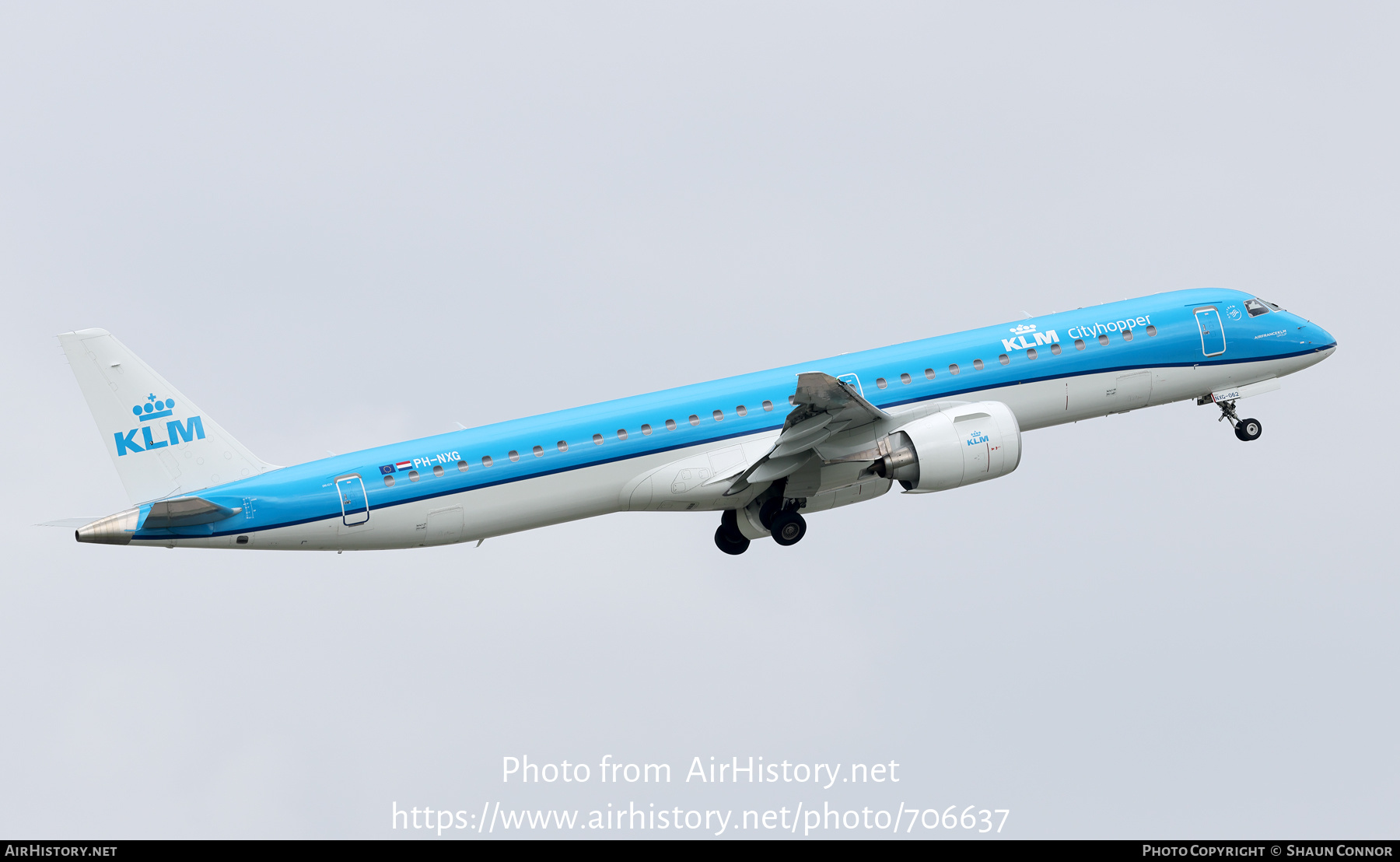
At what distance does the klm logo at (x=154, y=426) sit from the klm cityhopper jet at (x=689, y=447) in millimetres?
37

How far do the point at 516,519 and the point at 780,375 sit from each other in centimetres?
782

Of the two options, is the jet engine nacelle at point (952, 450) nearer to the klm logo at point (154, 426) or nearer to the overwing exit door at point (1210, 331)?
the overwing exit door at point (1210, 331)

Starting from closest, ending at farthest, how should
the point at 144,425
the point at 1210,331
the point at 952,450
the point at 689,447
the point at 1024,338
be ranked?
the point at 144,425 < the point at 952,450 < the point at 689,447 < the point at 1024,338 < the point at 1210,331

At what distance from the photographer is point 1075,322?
46.5 meters

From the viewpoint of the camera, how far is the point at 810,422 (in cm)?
4169

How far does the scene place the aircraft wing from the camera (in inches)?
1601

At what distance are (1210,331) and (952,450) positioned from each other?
34.2ft

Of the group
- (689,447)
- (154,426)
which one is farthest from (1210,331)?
(154,426)

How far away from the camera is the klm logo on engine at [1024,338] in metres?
45.6

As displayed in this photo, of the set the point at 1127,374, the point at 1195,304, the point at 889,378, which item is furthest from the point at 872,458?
the point at 1195,304

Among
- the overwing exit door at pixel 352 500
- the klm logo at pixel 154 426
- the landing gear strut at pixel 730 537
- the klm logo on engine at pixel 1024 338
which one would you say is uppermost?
the klm logo on engine at pixel 1024 338

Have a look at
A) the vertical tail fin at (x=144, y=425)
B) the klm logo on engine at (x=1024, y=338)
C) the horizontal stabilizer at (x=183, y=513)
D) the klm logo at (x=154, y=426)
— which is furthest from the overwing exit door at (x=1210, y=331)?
the klm logo at (x=154, y=426)

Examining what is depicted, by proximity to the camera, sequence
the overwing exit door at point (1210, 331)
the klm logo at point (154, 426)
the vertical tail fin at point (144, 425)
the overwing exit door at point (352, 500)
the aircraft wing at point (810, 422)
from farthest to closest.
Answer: the overwing exit door at point (1210, 331) → the overwing exit door at point (352, 500) → the aircraft wing at point (810, 422) → the klm logo at point (154, 426) → the vertical tail fin at point (144, 425)

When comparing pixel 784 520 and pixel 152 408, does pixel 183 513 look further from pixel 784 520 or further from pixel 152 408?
pixel 784 520
